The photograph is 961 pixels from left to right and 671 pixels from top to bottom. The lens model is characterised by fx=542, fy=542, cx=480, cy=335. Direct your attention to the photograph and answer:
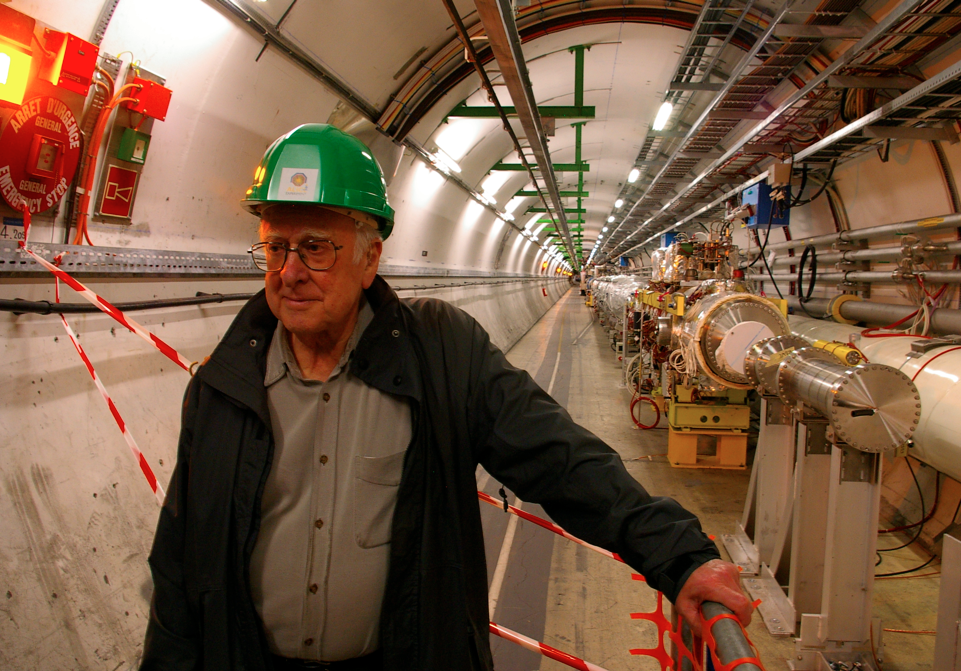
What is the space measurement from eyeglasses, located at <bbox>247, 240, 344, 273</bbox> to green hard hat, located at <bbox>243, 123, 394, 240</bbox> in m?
0.10

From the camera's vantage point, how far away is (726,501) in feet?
13.3

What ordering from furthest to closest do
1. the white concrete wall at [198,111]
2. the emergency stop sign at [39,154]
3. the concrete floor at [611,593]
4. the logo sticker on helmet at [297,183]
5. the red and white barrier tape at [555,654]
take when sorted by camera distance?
the concrete floor at [611,593]
the white concrete wall at [198,111]
the emergency stop sign at [39,154]
the red and white barrier tape at [555,654]
the logo sticker on helmet at [297,183]

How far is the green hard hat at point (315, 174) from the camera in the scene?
4.10ft

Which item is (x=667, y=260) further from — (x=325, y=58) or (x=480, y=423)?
(x=480, y=423)

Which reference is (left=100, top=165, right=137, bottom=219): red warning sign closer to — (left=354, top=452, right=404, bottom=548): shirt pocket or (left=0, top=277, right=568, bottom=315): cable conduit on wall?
(left=0, top=277, right=568, bottom=315): cable conduit on wall

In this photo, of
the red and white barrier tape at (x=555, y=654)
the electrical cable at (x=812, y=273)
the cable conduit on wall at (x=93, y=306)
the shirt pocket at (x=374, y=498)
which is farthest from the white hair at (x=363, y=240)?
the electrical cable at (x=812, y=273)

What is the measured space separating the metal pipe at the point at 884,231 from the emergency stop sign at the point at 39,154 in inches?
189

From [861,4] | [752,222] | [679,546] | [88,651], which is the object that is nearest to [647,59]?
[752,222]

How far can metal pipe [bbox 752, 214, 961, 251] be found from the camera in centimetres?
358

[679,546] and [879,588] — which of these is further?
[879,588]

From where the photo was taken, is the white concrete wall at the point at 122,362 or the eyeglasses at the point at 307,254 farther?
the white concrete wall at the point at 122,362

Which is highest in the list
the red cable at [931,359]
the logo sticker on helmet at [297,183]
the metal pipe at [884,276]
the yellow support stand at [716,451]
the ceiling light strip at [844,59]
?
the ceiling light strip at [844,59]

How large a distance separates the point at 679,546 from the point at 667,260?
5.78 meters

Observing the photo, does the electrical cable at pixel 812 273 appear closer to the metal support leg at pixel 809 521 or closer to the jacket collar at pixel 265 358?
the metal support leg at pixel 809 521
